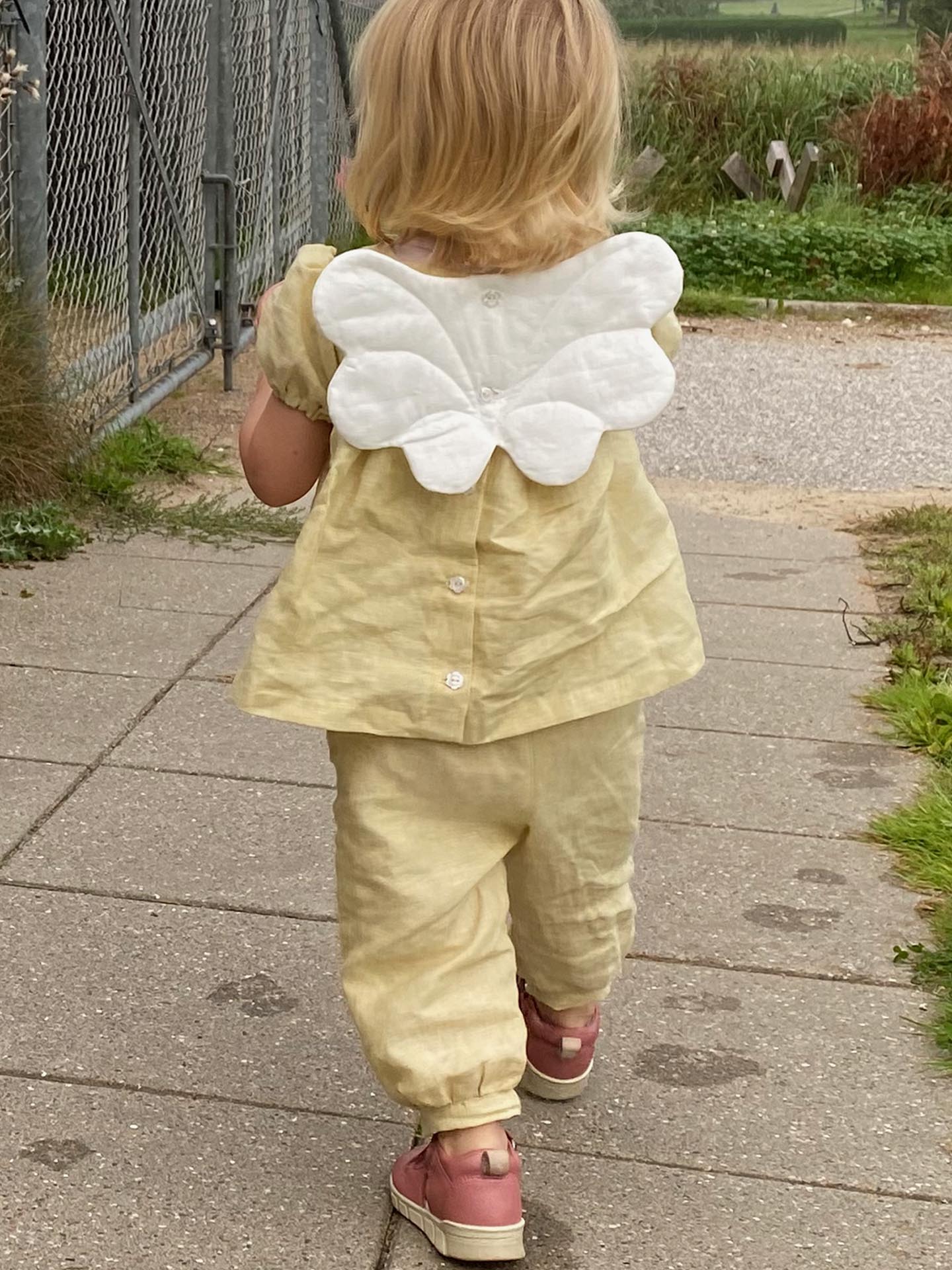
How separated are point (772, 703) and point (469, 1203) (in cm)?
246

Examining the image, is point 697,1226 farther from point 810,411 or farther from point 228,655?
point 810,411

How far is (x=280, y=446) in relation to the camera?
2.31m

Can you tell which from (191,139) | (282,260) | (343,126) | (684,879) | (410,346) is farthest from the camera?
(343,126)

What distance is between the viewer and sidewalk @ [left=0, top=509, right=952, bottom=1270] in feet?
7.70

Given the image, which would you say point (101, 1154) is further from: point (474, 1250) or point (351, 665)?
point (351, 665)

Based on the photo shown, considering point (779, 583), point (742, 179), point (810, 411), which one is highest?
point (779, 583)

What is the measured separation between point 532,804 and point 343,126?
34.1ft

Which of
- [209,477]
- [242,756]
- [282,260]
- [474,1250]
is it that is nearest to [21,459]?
[209,477]

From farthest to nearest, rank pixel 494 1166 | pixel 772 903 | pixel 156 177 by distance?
pixel 156 177
pixel 772 903
pixel 494 1166

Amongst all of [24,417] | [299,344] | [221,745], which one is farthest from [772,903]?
[24,417]

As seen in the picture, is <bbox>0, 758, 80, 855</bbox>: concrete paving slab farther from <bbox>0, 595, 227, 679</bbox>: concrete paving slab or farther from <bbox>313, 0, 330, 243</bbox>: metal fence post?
<bbox>313, 0, 330, 243</bbox>: metal fence post

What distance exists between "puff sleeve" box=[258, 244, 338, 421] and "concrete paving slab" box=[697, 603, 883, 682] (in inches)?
107

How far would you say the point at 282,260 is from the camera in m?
10.0

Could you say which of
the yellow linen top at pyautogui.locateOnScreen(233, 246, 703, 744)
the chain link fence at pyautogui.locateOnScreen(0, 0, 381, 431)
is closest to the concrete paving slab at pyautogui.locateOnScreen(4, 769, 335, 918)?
the yellow linen top at pyautogui.locateOnScreen(233, 246, 703, 744)
